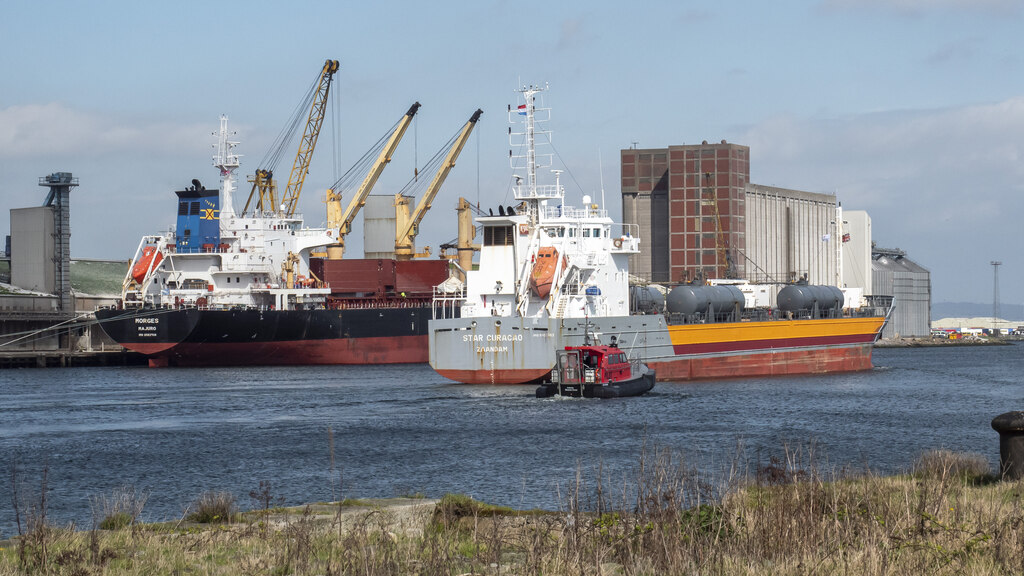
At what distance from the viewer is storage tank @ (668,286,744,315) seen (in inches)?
1901

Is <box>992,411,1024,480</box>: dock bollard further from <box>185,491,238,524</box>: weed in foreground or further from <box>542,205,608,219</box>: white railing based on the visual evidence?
<box>542,205,608,219</box>: white railing

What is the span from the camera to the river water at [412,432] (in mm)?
20469

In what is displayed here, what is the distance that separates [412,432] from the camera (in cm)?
2877

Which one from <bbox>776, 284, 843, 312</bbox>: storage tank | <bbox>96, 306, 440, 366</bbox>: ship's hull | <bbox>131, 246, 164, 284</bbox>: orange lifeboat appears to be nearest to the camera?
<bbox>776, 284, 843, 312</bbox>: storage tank

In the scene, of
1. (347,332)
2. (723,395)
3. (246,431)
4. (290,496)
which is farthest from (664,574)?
(347,332)

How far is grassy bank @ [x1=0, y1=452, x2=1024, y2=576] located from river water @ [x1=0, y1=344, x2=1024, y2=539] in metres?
1.33

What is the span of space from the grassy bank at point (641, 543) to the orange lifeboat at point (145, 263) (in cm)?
5170

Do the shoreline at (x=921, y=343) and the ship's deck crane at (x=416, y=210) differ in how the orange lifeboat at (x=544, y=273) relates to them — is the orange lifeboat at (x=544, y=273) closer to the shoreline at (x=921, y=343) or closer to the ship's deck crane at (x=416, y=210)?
the ship's deck crane at (x=416, y=210)

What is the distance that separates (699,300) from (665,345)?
3953mm

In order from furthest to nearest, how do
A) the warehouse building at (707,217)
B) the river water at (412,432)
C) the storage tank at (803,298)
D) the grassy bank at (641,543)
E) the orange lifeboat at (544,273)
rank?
the warehouse building at (707,217) < the storage tank at (803,298) < the orange lifeboat at (544,273) < the river water at (412,432) < the grassy bank at (641,543)

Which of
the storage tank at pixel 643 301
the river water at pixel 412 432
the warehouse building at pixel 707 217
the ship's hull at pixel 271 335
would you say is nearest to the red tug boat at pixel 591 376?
the river water at pixel 412 432

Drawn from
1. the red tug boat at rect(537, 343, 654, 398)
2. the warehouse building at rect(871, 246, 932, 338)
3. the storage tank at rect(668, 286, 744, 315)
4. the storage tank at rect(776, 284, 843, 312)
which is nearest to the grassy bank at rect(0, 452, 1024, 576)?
the red tug boat at rect(537, 343, 654, 398)

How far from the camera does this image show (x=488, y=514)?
12.8 metres

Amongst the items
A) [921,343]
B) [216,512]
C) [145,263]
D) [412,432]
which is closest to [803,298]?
[412,432]
